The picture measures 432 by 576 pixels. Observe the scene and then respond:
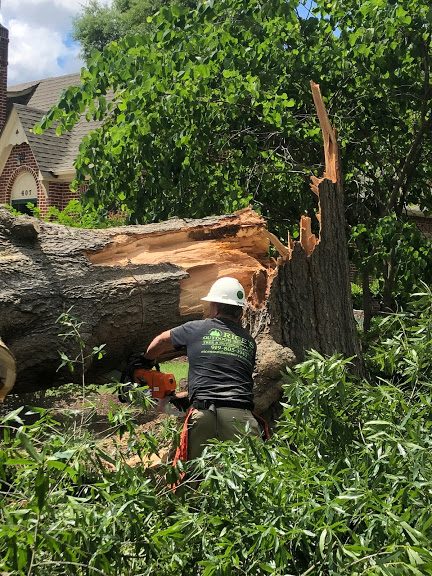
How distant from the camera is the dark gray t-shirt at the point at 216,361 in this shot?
14.5 feet

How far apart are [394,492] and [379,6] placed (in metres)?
5.83

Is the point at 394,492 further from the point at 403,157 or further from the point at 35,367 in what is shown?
A: the point at 403,157

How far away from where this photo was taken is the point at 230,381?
4.45 metres

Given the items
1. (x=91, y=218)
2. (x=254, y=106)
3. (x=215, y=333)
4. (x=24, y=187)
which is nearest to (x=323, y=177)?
(x=254, y=106)

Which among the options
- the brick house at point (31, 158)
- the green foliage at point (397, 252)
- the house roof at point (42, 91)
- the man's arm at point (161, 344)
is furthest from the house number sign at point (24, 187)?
the man's arm at point (161, 344)

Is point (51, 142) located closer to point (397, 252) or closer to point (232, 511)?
point (397, 252)

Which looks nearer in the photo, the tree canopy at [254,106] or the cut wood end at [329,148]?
the cut wood end at [329,148]

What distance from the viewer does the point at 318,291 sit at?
5703 millimetres

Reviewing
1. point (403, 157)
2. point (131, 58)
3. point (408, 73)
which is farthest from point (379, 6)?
point (131, 58)

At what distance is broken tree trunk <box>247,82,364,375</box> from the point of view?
17.9ft

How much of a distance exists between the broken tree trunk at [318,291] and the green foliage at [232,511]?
7.71 feet

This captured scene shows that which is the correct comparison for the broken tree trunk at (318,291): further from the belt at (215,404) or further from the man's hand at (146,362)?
the belt at (215,404)

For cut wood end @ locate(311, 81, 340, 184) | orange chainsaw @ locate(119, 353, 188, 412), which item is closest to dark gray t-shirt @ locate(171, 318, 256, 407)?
orange chainsaw @ locate(119, 353, 188, 412)

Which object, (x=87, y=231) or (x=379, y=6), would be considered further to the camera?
(x=379, y=6)
